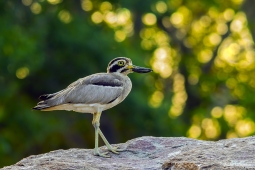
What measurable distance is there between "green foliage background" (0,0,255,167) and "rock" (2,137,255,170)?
10596 millimetres

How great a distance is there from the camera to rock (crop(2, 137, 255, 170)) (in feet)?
25.1

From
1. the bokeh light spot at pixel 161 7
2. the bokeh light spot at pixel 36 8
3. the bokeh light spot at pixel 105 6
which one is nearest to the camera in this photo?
the bokeh light spot at pixel 36 8

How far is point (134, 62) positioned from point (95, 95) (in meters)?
10.7

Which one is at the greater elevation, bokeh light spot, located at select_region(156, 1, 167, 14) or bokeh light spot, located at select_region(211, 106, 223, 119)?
bokeh light spot, located at select_region(156, 1, 167, 14)

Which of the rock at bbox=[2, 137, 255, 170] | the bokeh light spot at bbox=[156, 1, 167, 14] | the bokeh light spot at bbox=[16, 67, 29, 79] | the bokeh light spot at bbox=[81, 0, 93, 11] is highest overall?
the bokeh light spot at bbox=[81, 0, 93, 11]

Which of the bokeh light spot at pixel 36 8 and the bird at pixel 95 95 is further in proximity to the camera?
the bokeh light spot at pixel 36 8

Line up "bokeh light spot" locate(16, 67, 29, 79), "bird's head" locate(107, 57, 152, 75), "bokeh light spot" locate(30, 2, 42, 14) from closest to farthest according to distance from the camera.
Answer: "bird's head" locate(107, 57, 152, 75) → "bokeh light spot" locate(16, 67, 29, 79) → "bokeh light spot" locate(30, 2, 42, 14)

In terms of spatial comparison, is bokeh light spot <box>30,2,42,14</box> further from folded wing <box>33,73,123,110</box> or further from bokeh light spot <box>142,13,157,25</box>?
folded wing <box>33,73,123,110</box>

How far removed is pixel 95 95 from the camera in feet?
31.8

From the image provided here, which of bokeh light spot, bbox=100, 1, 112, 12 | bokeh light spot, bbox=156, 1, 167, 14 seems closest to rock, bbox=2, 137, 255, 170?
bokeh light spot, bbox=156, 1, 167, 14

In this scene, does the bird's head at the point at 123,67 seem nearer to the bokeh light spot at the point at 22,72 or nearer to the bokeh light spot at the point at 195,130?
the bokeh light spot at the point at 22,72

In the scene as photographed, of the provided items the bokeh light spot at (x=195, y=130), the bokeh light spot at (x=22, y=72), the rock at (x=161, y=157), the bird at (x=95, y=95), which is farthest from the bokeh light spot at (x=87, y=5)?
the rock at (x=161, y=157)

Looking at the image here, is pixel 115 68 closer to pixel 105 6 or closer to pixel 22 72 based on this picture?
pixel 22 72

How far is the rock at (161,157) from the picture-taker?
7.66 meters
